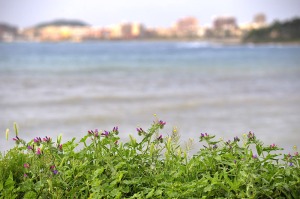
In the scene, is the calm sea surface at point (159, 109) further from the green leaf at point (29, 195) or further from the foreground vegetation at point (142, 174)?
the green leaf at point (29, 195)

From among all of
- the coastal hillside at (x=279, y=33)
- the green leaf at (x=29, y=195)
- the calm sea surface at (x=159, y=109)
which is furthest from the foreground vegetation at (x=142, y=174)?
the coastal hillside at (x=279, y=33)

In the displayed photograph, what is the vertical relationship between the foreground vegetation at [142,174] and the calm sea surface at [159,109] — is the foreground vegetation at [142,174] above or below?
above

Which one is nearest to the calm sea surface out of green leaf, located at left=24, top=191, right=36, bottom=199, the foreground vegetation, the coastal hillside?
the foreground vegetation

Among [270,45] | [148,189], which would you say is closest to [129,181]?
[148,189]

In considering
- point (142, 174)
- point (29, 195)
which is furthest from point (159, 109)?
point (29, 195)

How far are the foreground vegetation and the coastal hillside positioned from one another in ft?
205

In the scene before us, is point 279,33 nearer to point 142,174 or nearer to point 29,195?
point 142,174

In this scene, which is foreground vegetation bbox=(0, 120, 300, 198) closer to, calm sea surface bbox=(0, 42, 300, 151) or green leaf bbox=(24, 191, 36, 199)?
green leaf bbox=(24, 191, 36, 199)

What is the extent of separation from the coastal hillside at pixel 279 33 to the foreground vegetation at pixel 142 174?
62.5m

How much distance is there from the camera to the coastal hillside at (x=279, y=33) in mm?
63062

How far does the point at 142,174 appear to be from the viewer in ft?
8.79

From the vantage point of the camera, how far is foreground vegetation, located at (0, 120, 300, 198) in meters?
2.42

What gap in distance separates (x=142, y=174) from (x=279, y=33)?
66513mm

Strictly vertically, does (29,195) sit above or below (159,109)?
above
